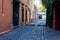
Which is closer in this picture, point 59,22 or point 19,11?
point 59,22

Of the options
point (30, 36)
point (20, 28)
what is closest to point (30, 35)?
point (30, 36)

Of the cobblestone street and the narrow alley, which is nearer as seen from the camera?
the cobblestone street

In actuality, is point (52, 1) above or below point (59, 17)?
above

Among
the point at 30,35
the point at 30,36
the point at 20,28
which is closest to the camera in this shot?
the point at 30,36

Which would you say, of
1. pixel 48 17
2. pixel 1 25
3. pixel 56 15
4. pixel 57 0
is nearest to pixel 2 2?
pixel 1 25

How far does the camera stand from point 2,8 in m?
14.2

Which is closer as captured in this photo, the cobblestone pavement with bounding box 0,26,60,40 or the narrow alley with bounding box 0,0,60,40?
the cobblestone pavement with bounding box 0,26,60,40

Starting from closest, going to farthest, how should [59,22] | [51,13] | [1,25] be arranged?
[1,25] → [59,22] → [51,13]

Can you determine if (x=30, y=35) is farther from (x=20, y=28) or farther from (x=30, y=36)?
(x=20, y=28)

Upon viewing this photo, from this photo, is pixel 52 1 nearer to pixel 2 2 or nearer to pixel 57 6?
pixel 57 6

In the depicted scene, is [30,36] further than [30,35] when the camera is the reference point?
No

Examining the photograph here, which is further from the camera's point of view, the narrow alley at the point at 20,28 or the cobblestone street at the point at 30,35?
the narrow alley at the point at 20,28

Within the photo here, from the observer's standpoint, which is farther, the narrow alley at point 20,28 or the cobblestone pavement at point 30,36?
the narrow alley at point 20,28

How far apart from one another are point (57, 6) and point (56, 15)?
3.36 feet
